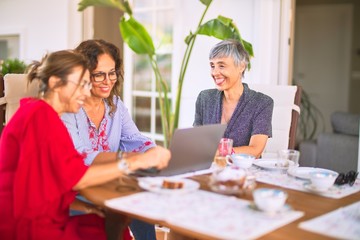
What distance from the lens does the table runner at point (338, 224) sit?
1304 millimetres

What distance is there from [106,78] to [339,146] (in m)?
2.36

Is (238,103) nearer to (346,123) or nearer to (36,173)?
(36,173)

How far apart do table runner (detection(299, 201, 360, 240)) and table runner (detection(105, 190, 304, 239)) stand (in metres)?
0.06

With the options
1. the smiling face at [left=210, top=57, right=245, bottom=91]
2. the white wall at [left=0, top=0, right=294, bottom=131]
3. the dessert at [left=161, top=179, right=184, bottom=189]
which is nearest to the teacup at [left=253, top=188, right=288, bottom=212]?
the dessert at [left=161, top=179, right=184, bottom=189]

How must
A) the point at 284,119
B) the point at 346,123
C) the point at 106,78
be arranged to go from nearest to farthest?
the point at 106,78 < the point at 284,119 < the point at 346,123

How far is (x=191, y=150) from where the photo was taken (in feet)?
6.01

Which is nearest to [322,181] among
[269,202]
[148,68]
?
[269,202]

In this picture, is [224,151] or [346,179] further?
[224,151]

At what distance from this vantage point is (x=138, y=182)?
1.74 m

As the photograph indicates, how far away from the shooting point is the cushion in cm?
390

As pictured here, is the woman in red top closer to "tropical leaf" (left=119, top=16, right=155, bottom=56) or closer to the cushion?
"tropical leaf" (left=119, top=16, right=155, bottom=56)

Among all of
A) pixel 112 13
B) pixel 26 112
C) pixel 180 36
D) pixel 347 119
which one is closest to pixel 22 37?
A: pixel 112 13

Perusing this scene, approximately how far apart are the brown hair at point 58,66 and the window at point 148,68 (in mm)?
2759

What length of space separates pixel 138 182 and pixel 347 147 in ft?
8.59
